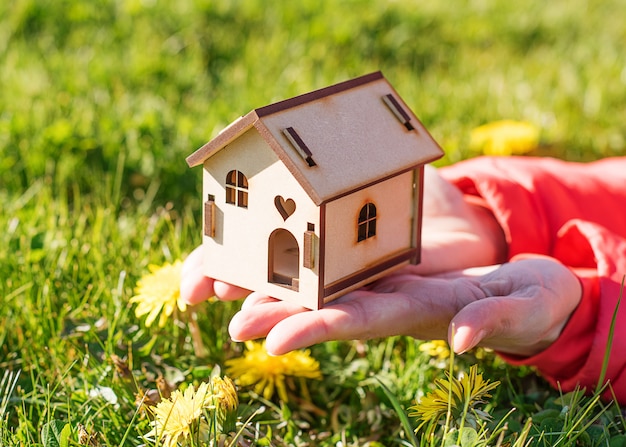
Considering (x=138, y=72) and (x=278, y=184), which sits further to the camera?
(x=138, y=72)

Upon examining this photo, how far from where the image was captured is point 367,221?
5.88 feet

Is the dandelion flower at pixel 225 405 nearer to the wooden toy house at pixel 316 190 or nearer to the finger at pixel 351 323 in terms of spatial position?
the finger at pixel 351 323

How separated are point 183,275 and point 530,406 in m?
0.78

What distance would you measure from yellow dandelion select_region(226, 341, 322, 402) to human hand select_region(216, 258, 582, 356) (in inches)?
7.2

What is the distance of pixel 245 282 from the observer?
1.82m

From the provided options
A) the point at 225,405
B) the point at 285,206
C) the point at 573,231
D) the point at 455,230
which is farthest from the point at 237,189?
the point at 573,231

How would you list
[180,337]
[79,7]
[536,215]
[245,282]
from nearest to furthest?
1. [245,282]
2. [180,337]
3. [536,215]
4. [79,7]

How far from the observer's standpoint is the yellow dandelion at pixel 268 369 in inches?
75.3

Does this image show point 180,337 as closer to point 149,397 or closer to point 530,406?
point 149,397

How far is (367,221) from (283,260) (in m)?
0.20

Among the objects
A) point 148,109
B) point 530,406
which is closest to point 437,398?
point 530,406

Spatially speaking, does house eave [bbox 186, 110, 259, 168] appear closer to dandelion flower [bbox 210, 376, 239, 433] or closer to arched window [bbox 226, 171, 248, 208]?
arched window [bbox 226, 171, 248, 208]

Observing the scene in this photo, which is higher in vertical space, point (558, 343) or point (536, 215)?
point (536, 215)

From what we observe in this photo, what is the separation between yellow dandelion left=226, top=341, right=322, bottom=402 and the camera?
1912mm
